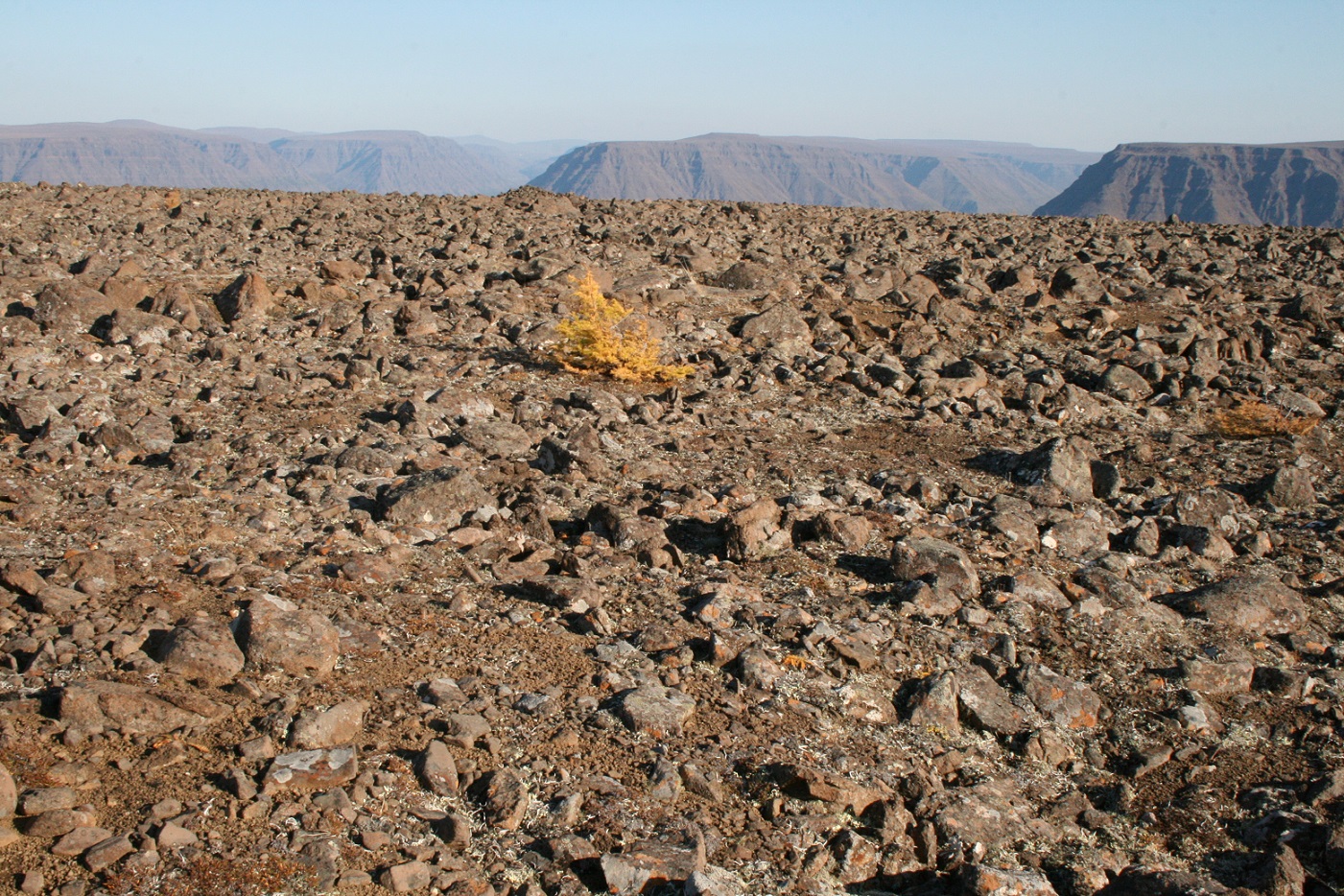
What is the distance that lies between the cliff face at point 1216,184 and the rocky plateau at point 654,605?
143 m

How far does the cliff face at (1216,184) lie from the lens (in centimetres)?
14388

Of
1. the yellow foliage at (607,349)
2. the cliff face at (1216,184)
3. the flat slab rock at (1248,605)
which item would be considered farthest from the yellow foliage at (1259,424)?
the cliff face at (1216,184)

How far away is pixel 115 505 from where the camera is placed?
18.4 feet

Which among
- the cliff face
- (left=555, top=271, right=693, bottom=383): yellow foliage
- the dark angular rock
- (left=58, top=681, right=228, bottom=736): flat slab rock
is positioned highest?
the cliff face

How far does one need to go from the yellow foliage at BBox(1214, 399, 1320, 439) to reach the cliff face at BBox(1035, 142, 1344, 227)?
141m

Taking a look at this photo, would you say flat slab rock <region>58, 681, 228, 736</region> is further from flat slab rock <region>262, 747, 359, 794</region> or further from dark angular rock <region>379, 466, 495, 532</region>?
dark angular rock <region>379, 466, 495, 532</region>

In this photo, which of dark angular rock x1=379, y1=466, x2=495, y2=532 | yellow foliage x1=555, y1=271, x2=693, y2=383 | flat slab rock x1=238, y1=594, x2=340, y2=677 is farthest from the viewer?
yellow foliage x1=555, y1=271, x2=693, y2=383

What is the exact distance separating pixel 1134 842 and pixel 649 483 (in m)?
3.70

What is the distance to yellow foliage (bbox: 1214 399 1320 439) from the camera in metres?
8.02

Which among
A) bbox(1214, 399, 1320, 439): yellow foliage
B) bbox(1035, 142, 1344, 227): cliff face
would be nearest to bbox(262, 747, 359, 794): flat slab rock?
bbox(1214, 399, 1320, 439): yellow foliage

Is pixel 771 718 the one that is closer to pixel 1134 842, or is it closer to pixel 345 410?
pixel 1134 842

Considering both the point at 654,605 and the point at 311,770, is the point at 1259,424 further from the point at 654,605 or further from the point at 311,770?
the point at 311,770

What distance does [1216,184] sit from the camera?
506ft

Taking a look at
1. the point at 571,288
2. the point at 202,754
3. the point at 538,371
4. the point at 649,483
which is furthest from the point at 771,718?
the point at 571,288
